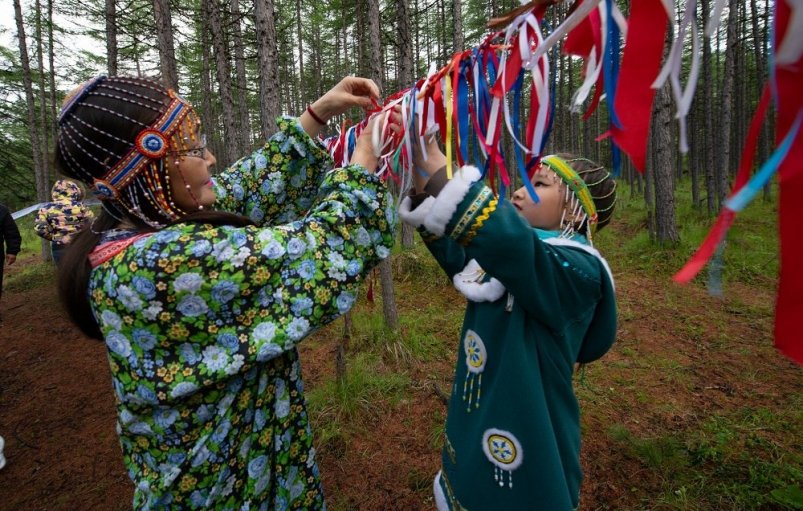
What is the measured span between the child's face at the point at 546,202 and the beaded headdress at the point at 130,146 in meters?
1.20

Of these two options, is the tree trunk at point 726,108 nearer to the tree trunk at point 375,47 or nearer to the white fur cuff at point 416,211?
the tree trunk at point 375,47

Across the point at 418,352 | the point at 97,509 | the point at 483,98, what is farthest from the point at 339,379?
the point at 483,98

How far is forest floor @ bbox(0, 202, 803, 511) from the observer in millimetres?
2756

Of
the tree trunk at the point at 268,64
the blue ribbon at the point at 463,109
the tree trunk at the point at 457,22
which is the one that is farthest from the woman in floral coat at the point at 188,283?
the tree trunk at the point at 457,22

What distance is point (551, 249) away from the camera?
114 cm

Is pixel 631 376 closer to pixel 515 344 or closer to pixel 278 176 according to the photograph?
pixel 515 344

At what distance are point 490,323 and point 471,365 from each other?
0.66 feet

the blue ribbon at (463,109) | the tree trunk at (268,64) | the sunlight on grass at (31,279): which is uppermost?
the tree trunk at (268,64)

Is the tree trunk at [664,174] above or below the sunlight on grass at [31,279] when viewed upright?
above

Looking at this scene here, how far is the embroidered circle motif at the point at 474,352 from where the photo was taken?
4.74ft

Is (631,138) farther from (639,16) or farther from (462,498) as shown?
(462,498)

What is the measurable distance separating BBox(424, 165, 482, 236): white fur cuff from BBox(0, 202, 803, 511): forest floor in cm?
250

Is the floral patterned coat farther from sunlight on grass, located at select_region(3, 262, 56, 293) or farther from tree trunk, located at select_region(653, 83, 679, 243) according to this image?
sunlight on grass, located at select_region(3, 262, 56, 293)

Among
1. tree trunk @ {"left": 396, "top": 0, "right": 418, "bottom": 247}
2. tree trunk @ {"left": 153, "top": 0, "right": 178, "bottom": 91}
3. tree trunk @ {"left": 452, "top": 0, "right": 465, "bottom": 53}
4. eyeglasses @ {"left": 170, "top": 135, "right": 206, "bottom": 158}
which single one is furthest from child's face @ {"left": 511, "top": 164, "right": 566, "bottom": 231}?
tree trunk @ {"left": 153, "top": 0, "right": 178, "bottom": 91}
